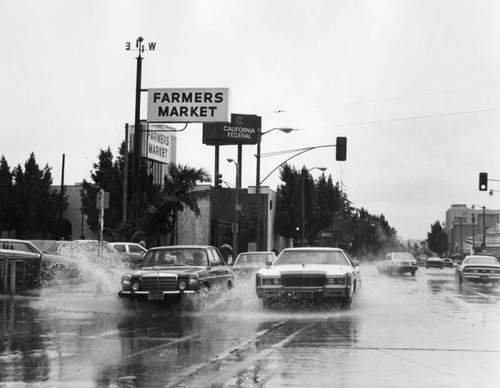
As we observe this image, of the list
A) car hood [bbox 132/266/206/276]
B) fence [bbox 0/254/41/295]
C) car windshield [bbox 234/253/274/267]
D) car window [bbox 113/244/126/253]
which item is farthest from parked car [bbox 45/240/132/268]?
car hood [bbox 132/266/206/276]

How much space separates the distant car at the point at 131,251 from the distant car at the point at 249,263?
174 inches

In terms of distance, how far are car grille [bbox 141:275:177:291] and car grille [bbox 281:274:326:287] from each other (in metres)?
2.34

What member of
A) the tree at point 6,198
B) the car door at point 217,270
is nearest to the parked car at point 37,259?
the car door at point 217,270

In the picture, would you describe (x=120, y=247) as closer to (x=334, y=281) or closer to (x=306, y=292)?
(x=306, y=292)

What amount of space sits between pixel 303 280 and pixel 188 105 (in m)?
17.4

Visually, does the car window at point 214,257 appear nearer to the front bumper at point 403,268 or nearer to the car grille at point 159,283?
the car grille at point 159,283

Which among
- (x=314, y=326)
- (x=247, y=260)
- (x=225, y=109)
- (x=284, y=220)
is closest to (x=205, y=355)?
(x=314, y=326)

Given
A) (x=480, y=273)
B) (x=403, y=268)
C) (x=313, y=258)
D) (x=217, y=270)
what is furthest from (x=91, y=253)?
(x=403, y=268)

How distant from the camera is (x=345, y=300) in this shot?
1538 centimetres

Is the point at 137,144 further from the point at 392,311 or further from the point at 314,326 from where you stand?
the point at 314,326

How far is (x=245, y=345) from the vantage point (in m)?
9.93

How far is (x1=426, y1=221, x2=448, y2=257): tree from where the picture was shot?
175 m

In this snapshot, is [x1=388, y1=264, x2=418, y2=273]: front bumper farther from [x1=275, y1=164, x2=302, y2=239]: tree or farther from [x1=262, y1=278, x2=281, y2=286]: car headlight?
[x1=262, y1=278, x2=281, y2=286]: car headlight

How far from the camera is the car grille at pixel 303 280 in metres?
15.1
